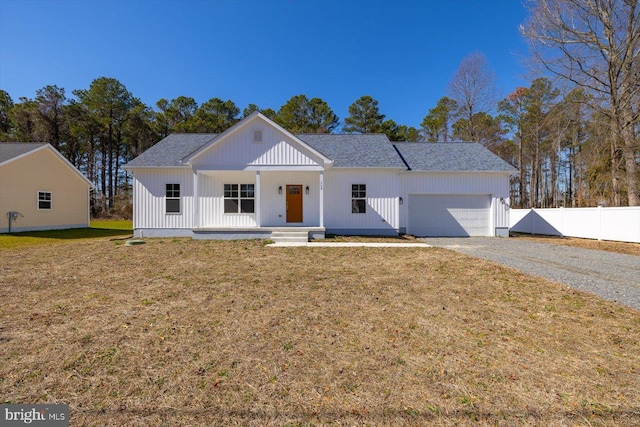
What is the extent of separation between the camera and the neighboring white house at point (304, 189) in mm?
12086

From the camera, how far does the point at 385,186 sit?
44.3 ft

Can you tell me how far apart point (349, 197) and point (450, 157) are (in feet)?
21.5

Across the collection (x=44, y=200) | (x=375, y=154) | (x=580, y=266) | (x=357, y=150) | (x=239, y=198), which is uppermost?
(x=357, y=150)

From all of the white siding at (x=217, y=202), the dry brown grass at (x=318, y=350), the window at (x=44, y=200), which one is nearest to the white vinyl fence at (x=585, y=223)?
the dry brown grass at (x=318, y=350)

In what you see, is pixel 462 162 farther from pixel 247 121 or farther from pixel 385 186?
pixel 247 121

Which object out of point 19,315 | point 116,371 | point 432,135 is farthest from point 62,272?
point 432,135

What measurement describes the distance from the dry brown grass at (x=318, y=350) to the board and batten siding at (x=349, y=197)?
7399mm

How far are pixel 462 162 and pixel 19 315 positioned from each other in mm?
16754

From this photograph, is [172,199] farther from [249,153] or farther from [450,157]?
[450,157]

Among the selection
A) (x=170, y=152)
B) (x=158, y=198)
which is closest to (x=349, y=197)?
(x=158, y=198)

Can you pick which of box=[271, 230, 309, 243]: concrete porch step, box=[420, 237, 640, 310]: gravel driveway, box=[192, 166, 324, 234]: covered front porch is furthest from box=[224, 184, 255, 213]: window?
box=[420, 237, 640, 310]: gravel driveway

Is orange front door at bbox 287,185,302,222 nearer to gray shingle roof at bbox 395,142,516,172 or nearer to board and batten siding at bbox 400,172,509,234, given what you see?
board and batten siding at bbox 400,172,509,234

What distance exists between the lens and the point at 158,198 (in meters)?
13.4

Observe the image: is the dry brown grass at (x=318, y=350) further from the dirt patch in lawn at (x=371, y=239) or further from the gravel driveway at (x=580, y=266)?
the dirt patch in lawn at (x=371, y=239)
